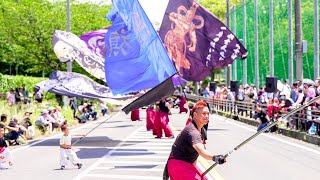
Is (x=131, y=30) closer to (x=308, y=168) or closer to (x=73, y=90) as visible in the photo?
(x=73, y=90)

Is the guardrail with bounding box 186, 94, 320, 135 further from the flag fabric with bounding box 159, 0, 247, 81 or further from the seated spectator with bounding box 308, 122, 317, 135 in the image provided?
the flag fabric with bounding box 159, 0, 247, 81

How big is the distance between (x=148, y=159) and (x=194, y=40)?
8375mm

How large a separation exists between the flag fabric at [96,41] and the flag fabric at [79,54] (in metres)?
0.19

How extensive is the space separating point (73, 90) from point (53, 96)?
28.0m

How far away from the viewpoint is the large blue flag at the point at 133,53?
63.3ft

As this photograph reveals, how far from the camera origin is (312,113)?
915 inches

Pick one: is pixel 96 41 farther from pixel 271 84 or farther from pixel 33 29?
pixel 33 29

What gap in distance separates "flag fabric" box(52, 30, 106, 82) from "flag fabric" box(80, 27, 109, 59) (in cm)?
19

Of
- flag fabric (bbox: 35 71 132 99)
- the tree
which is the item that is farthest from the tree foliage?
the tree

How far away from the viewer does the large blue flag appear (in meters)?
19.3

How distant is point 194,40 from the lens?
25266 mm

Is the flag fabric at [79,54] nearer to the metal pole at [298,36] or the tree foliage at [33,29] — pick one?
→ the metal pole at [298,36]

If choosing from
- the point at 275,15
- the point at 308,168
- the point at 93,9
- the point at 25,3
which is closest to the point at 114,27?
the point at 308,168

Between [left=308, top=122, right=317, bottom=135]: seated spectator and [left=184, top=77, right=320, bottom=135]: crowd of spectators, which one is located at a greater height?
[left=184, top=77, right=320, bottom=135]: crowd of spectators
